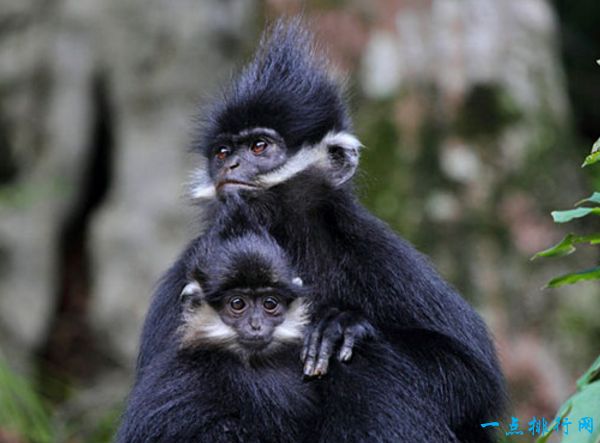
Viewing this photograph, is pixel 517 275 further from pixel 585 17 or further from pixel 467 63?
pixel 585 17

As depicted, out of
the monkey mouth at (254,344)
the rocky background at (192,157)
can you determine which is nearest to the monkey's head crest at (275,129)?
the monkey mouth at (254,344)

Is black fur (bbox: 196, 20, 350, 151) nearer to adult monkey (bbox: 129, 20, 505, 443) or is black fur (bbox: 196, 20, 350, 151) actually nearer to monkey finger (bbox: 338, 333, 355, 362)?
adult monkey (bbox: 129, 20, 505, 443)

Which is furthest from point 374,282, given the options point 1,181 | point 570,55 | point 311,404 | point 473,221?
point 570,55

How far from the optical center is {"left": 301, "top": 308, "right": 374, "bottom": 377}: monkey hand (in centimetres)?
429

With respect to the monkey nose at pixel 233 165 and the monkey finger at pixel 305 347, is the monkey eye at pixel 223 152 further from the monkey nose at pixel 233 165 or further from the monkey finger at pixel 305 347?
the monkey finger at pixel 305 347

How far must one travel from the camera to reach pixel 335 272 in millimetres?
4730

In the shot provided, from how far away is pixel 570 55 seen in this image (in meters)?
12.8

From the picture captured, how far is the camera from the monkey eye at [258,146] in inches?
197

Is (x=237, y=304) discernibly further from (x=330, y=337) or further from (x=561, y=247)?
(x=561, y=247)

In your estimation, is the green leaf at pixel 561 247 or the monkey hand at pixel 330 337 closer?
the green leaf at pixel 561 247

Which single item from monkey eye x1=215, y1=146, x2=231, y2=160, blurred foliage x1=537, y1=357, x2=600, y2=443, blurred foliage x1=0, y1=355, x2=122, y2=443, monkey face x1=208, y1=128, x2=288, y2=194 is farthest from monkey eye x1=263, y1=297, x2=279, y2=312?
blurred foliage x1=0, y1=355, x2=122, y2=443

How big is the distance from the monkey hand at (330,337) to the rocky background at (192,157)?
193cm

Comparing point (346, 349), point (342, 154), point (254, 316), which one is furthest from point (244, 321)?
point (342, 154)

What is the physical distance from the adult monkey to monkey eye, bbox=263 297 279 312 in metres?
0.17
